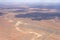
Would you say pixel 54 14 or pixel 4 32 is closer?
pixel 4 32

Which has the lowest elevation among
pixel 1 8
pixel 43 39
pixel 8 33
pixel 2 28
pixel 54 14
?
pixel 43 39

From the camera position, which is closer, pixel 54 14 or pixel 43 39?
pixel 43 39

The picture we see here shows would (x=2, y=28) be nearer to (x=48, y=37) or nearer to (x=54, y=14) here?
(x=48, y=37)

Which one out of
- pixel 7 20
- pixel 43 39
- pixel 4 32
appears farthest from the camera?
pixel 7 20

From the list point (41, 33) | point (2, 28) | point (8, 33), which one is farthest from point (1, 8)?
point (41, 33)

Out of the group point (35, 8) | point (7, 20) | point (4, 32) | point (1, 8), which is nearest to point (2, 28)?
point (4, 32)

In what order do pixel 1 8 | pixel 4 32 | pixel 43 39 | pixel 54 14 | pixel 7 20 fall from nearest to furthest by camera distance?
pixel 43 39
pixel 4 32
pixel 7 20
pixel 54 14
pixel 1 8

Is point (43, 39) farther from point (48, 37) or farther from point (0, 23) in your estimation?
point (0, 23)

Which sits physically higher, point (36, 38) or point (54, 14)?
point (54, 14)

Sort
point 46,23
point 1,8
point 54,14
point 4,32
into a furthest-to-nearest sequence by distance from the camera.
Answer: point 1,8
point 54,14
point 46,23
point 4,32
